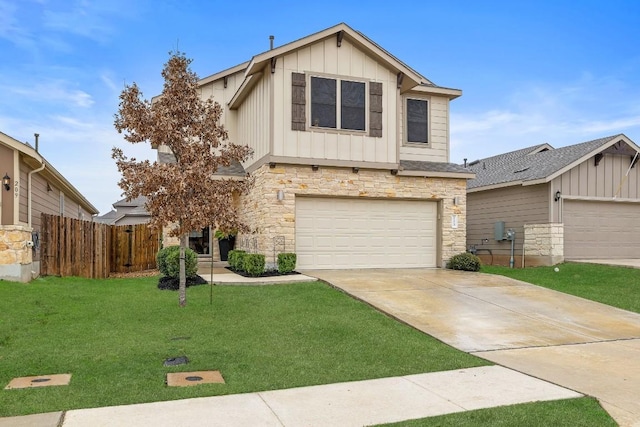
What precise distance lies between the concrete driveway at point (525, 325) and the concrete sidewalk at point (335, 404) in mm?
623

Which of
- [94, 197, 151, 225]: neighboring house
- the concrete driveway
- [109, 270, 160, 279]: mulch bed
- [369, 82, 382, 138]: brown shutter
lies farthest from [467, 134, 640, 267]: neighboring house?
[94, 197, 151, 225]: neighboring house

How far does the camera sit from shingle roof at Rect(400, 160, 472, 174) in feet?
53.4

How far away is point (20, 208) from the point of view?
1357cm

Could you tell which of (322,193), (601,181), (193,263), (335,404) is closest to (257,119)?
(322,193)

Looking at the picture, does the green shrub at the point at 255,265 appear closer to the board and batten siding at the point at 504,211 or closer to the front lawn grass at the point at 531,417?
the front lawn grass at the point at 531,417

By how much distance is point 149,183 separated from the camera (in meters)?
9.71

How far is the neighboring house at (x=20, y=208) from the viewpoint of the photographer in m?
12.5

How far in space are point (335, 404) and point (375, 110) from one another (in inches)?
446

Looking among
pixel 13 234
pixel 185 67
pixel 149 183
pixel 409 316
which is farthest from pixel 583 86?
pixel 13 234

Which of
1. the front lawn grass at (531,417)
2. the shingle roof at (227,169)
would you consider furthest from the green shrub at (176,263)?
the front lawn grass at (531,417)

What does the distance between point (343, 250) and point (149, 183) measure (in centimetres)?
722

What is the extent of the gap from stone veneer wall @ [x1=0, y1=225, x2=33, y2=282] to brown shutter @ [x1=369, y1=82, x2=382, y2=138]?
31.1 feet

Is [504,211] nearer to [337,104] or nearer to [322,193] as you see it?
[322,193]

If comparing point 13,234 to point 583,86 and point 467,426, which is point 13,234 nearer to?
point 467,426
